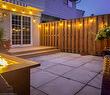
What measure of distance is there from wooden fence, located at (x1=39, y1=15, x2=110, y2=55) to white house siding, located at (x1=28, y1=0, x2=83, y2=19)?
371cm

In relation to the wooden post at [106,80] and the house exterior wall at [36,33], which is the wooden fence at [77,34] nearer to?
the house exterior wall at [36,33]

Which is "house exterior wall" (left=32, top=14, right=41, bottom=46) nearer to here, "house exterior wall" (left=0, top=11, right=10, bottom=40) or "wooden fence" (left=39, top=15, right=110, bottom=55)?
"wooden fence" (left=39, top=15, right=110, bottom=55)

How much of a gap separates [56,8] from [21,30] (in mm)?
6578

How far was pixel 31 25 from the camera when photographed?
987 cm

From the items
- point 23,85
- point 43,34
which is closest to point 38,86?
point 23,85

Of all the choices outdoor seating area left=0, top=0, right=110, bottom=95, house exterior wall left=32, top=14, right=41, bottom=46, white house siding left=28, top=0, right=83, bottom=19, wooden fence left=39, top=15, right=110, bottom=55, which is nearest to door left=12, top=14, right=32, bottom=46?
outdoor seating area left=0, top=0, right=110, bottom=95

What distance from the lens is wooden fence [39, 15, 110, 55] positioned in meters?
6.89

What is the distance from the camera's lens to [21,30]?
9.26 meters

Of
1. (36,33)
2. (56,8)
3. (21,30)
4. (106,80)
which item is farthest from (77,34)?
(56,8)

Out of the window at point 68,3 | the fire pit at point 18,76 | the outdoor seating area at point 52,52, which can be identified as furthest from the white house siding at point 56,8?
the fire pit at point 18,76

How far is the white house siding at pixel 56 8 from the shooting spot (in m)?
12.5

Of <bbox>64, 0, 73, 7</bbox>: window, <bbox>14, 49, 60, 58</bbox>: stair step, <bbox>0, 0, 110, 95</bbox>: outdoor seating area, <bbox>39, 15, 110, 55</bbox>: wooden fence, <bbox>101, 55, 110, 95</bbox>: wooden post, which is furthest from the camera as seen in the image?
<bbox>64, 0, 73, 7</bbox>: window

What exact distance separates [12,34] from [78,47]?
14.5ft

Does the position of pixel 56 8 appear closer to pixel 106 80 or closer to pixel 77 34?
pixel 77 34
